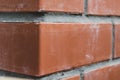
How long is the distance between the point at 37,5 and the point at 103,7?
1.02 ft

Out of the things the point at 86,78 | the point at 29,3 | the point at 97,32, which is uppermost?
the point at 29,3

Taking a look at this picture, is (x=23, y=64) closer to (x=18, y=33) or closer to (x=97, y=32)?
(x=18, y=33)

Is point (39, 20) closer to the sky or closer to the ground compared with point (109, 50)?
closer to the sky

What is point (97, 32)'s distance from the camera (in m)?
0.85

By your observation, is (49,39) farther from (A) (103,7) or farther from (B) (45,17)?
(A) (103,7)

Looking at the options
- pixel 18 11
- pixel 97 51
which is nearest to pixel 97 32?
pixel 97 51

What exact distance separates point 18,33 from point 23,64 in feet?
0.23

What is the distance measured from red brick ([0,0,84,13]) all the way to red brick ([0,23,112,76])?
34 mm

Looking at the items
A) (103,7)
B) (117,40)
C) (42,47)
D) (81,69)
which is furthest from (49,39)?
(117,40)

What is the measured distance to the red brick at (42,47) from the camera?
0.62 meters

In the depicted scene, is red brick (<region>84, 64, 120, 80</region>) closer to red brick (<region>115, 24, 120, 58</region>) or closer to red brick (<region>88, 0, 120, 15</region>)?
red brick (<region>115, 24, 120, 58</region>)

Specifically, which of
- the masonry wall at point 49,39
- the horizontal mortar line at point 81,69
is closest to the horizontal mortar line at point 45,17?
the masonry wall at point 49,39

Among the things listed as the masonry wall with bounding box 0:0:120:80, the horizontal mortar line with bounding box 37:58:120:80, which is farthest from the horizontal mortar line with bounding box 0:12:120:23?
the horizontal mortar line with bounding box 37:58:120:80

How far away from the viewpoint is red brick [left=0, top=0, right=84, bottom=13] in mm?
621
